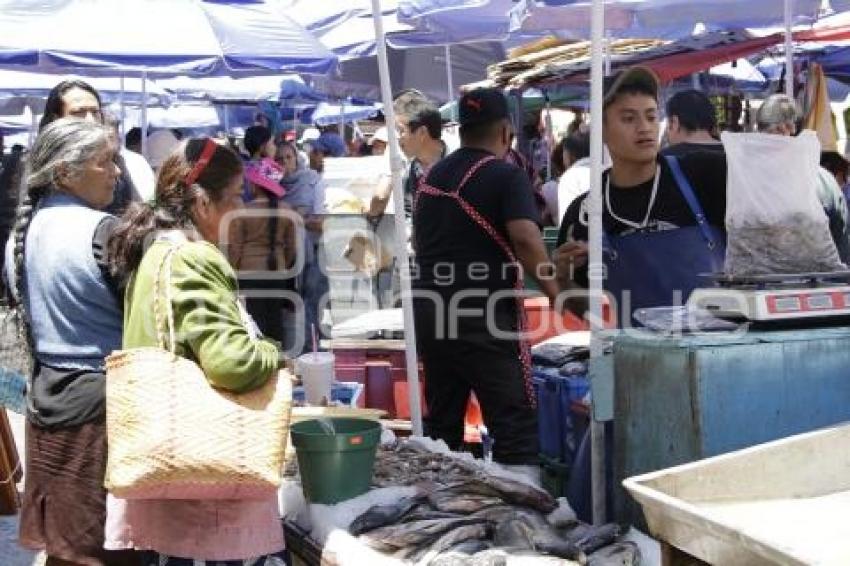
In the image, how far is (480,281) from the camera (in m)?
4.71

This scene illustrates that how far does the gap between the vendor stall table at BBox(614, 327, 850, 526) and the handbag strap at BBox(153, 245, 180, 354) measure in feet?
4.08

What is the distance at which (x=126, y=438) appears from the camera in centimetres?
299

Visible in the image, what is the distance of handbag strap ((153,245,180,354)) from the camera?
308cm

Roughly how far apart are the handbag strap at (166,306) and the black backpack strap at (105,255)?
42cm

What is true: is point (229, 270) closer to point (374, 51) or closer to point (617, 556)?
point (617, 556)

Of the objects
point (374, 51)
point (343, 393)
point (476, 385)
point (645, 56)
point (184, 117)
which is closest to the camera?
point (476, 385)

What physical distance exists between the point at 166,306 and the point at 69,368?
26.2 inches

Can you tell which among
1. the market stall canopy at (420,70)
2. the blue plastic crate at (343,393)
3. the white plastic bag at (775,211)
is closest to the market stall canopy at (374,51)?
the market stall canopy at (420,70)

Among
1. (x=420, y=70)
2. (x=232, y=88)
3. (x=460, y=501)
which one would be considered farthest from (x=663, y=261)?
(x=232, y=88)

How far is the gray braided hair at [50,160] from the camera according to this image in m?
3.64

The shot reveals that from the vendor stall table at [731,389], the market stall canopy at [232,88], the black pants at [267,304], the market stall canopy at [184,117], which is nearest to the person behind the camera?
the vendor stall table at [731,389]

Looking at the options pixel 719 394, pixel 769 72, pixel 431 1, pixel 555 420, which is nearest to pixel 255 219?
pixel 431 1

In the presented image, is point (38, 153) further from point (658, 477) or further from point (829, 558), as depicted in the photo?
point (829, 558)

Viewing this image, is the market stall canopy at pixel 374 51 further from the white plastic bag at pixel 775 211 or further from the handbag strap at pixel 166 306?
the handbag strap at pixel 166 306
